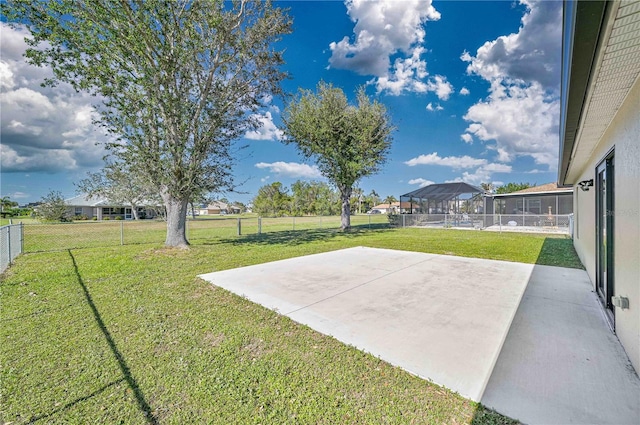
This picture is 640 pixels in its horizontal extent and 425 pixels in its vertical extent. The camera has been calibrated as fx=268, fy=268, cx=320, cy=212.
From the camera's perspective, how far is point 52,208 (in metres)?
26.3

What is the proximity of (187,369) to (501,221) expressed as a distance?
20783 mm

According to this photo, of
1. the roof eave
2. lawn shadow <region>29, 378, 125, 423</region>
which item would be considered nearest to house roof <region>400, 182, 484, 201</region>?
the roof eave

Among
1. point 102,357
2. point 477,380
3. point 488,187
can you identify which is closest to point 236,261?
point 102,357

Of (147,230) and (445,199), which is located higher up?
(445,199)

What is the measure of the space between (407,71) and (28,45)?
1690 cm

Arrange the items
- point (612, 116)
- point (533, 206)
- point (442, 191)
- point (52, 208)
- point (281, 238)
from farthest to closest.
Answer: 1. point (52, 208)
2. point (442, 191)
3. point (533, 206)
4. point (281, 238)
5. point (612, 116)

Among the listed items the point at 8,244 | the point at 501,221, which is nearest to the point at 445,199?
the point at 501,221

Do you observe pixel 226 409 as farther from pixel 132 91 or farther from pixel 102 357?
pixel 132 91

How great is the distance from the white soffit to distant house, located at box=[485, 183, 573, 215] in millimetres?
20057

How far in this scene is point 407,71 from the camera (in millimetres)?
16719

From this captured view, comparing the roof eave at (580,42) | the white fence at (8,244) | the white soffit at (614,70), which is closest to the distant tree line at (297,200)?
the white fence at (8,244)

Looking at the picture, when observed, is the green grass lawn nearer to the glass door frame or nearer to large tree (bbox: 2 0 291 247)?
the glass door frame

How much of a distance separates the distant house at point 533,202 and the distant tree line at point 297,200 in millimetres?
27418

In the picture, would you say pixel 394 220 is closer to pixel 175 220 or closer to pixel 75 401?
pixel 175 220
